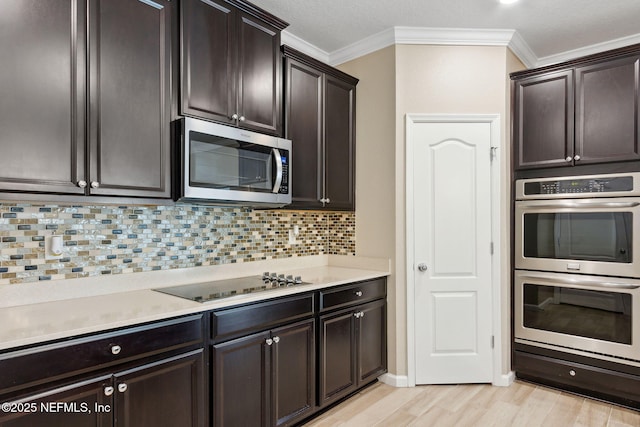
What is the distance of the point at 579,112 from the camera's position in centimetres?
286

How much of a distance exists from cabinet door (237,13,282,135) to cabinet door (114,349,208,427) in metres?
1.36

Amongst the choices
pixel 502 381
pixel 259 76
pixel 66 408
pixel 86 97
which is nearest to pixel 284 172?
pixel 259 76

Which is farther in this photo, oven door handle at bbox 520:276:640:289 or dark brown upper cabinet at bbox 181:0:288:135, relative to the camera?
oven door handle at bbox 520:276:640:289

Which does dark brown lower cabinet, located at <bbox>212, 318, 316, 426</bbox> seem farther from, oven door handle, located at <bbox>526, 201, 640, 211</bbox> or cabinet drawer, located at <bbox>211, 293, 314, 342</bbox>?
oven door handle, located at <bbox>526, 201, 640, 211</bbox>

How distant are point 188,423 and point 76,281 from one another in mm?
903

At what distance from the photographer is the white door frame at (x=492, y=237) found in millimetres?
2979

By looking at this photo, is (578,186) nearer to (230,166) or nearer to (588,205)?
(588,205)

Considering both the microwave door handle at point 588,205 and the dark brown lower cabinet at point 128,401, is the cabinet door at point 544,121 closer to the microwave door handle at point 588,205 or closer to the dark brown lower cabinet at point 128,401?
the microwave door handle at point 588,205

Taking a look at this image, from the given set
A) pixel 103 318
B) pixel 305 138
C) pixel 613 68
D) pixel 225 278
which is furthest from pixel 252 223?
pixel 613 68

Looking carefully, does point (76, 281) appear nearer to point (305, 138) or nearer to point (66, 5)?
point (66, 5)

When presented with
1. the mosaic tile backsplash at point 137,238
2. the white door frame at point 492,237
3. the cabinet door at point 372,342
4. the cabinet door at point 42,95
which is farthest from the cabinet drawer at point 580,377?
the cabinet door at point 42,95

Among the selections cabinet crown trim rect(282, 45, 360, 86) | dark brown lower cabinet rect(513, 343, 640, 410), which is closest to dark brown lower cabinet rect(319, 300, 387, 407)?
dark brown lower cabinet rect(513, 343, 640, 410)

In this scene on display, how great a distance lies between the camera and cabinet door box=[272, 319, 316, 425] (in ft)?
7.16

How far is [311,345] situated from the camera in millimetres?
2402
